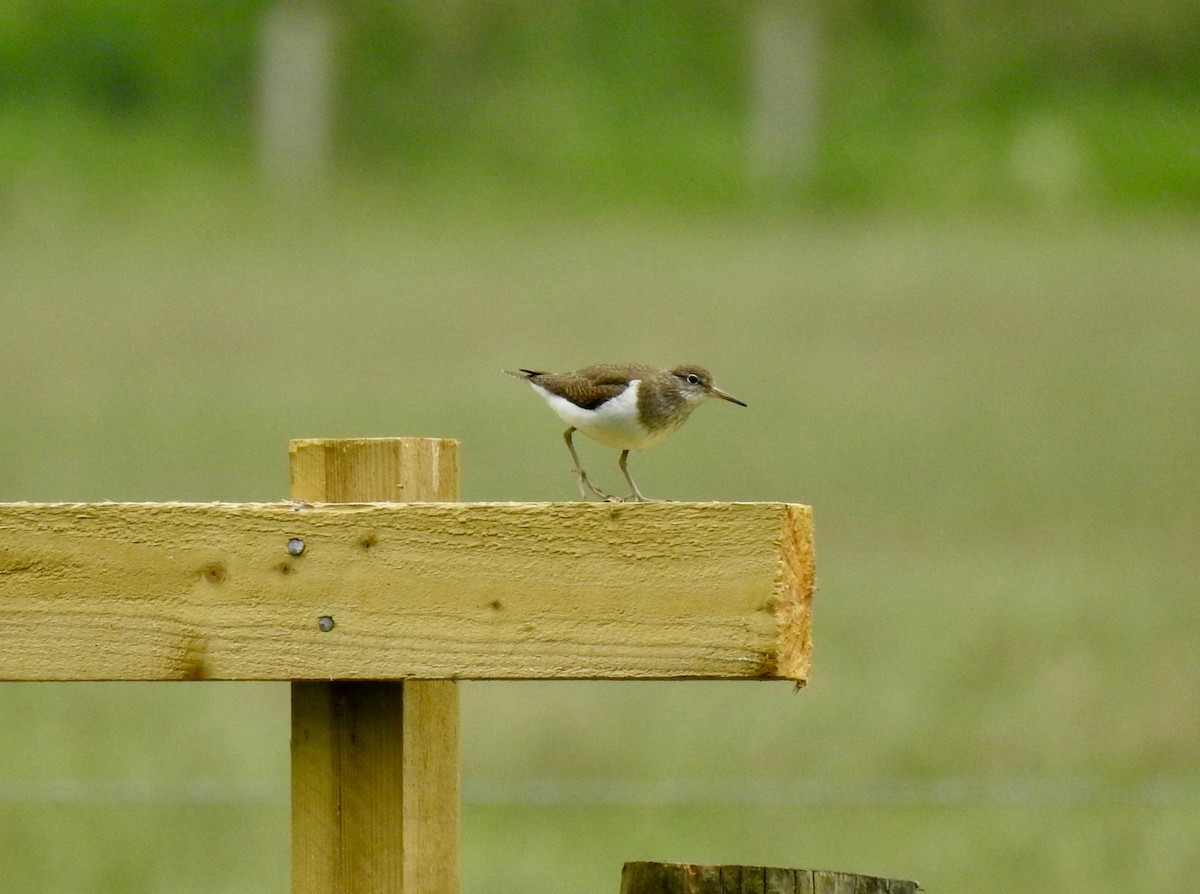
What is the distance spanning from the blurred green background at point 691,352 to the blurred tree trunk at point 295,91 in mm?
68

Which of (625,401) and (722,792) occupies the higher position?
(625,401)

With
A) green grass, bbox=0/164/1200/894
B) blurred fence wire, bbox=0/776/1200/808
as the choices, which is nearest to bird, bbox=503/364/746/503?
blurred fence wire, bbox=0/776/1200/808

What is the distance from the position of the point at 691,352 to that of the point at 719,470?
8.68 feet

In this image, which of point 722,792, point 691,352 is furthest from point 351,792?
point 691,352

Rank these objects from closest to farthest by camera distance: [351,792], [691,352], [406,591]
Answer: [406,591] < [351,792] < [691,352]

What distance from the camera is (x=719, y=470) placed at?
14680mm

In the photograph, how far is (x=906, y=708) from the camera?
33.4 ft

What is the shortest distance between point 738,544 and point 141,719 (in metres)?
8.25

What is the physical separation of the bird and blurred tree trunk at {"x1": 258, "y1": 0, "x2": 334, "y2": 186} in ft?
59.8

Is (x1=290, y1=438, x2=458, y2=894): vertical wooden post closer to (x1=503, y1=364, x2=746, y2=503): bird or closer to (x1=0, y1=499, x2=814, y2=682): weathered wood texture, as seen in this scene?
(x1=0, y1=499, x2=814, y2=682): weathered wood texture

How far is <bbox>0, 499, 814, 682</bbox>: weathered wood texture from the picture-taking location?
247 centimetres

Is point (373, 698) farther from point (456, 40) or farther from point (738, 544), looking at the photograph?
point (456, 40)

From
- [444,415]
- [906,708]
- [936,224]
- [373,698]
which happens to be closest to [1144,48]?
[936,224]

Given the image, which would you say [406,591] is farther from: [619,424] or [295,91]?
[295,91]
